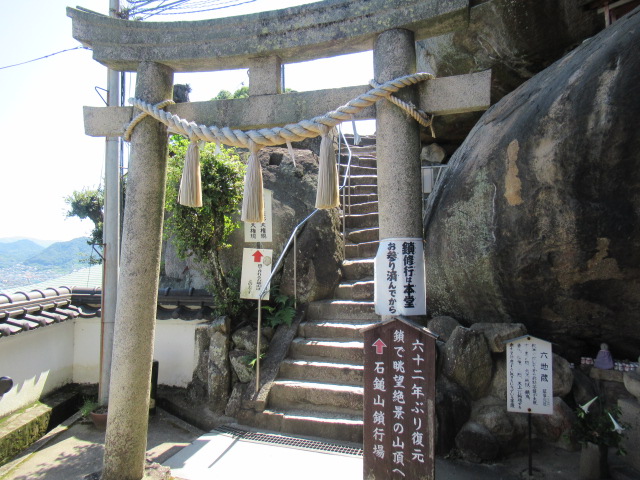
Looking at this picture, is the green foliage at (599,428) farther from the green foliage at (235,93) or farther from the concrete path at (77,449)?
the green foliage at (235,93)

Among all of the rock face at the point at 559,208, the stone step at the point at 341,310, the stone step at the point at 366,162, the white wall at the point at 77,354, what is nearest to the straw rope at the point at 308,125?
the rock face at the point at 559,208

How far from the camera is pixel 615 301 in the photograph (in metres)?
4.46

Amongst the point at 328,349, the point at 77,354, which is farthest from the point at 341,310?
the point at 77,354

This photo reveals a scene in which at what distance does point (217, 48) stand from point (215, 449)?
14.1 ft

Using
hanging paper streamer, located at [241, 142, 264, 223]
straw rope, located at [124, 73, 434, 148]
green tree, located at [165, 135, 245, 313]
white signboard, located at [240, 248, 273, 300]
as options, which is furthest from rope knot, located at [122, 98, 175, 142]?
white signboard, located at [240, 248, 273, 300]

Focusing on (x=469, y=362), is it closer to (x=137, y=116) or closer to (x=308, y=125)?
(x=308, y=125)

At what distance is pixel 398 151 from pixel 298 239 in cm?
436

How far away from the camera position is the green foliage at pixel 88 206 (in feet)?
36.6

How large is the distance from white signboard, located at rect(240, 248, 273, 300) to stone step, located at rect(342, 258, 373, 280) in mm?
1998

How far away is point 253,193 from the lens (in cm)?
372

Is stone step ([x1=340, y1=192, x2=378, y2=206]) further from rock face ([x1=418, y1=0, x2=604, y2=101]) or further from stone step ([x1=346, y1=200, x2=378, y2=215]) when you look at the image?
rock face ([x1=418, y1=0, x2=604, y2=101])

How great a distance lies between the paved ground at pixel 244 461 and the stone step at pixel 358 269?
330 centimetres

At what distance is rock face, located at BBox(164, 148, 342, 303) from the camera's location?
7.49 meters

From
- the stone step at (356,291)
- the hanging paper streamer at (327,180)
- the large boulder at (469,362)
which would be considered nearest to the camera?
the hanging paper streamer at (327,180)
